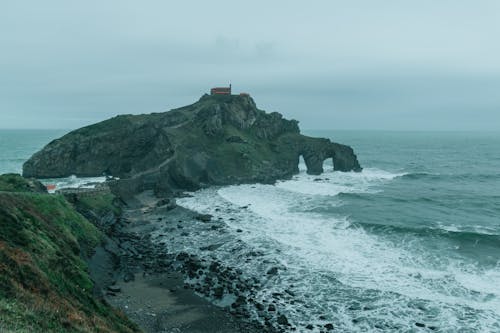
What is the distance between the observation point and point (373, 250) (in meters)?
47.4

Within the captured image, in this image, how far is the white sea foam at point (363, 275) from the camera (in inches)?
1278

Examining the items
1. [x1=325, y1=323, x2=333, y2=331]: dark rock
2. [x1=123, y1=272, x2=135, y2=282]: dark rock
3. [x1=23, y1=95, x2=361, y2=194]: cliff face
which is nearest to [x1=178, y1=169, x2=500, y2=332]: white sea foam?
[x1=325, y1=323, x2=333, y2=331]: dark rock

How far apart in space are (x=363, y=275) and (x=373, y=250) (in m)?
8.39

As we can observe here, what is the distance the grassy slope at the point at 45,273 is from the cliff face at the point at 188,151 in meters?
31.5

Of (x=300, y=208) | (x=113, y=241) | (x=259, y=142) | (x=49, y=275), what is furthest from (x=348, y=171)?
(x=49, y=275)

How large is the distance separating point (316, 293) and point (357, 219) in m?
27.3

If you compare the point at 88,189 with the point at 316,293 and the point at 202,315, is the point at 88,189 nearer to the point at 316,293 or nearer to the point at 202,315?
the point at 202,315

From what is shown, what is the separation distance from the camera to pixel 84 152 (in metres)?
97.1

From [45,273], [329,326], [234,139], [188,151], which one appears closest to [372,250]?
[329,326]

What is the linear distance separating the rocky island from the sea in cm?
221

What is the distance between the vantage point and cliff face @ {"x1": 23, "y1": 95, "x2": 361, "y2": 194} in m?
88.6

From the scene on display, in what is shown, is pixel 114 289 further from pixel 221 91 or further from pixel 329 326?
pixel 221 91

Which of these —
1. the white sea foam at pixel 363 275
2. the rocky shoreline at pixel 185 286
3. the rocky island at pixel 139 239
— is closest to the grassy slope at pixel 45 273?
the rocky island at pixel 139 239

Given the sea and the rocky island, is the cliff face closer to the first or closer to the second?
the rocky island
